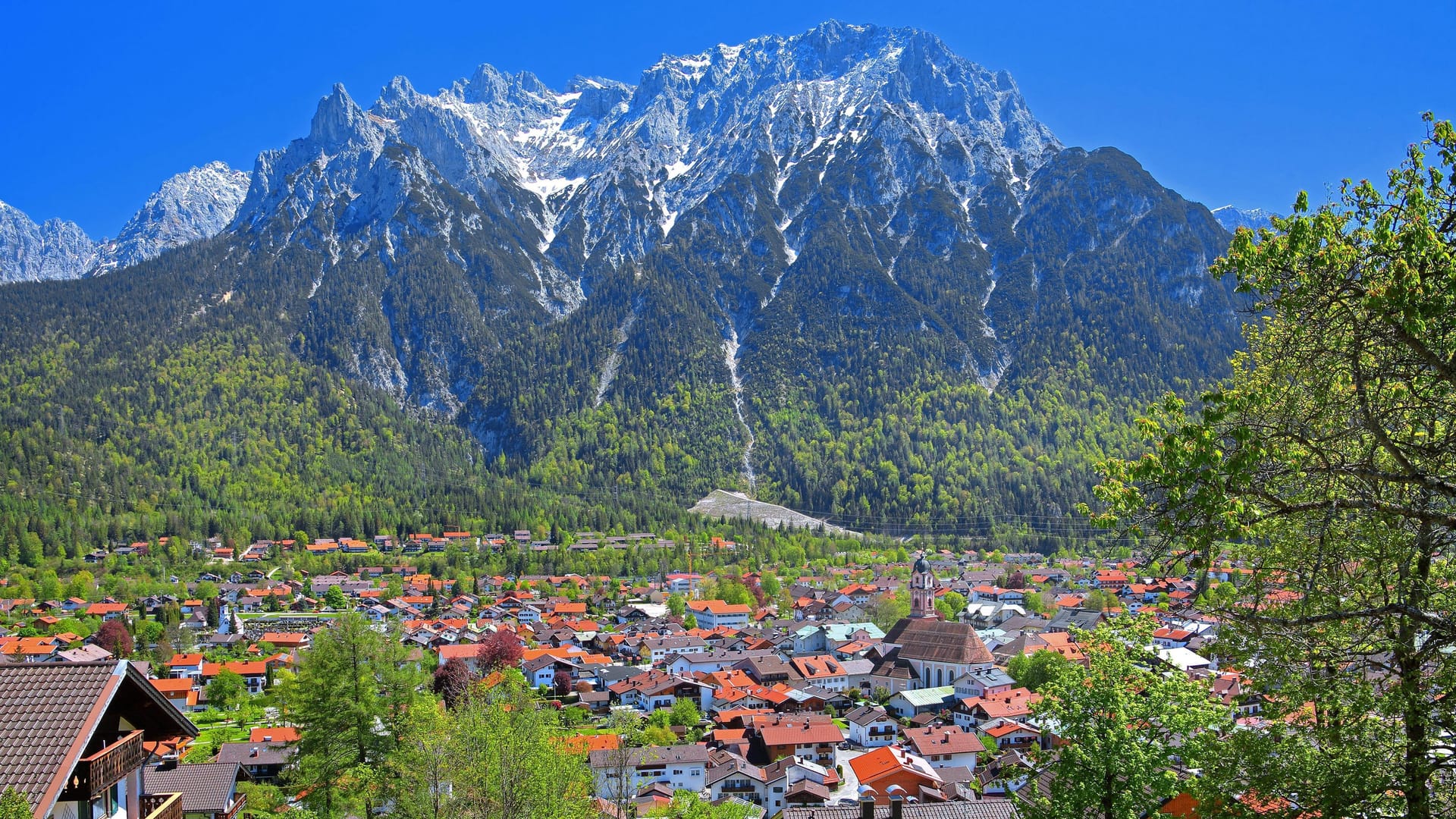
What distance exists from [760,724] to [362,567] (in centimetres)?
7910

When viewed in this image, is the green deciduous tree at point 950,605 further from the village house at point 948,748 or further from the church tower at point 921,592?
the village house at point 948,748

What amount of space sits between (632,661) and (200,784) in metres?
39.1

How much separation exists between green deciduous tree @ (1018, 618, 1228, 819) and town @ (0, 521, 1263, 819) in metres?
0.41

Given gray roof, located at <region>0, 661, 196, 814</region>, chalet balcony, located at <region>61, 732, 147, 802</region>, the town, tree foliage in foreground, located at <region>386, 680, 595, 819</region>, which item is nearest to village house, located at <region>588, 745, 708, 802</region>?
the town

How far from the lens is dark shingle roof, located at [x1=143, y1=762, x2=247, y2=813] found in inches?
1244

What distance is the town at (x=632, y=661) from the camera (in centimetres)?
964

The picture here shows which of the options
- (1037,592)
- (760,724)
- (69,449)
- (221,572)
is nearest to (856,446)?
(1037,592)

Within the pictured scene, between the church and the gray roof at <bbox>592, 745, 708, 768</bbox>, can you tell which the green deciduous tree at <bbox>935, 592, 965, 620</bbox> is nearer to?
the church

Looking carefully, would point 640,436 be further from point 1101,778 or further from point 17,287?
point 1101,778

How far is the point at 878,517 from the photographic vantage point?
155m

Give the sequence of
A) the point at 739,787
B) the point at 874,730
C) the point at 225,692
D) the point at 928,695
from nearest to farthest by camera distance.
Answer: the point at 739,787 → the point at 874,730 → the point at 928,695 → the point at 225,692

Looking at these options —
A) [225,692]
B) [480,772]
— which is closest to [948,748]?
[480,772]

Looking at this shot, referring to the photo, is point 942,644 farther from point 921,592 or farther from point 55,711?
point 55,711

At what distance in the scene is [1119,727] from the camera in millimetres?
13664
